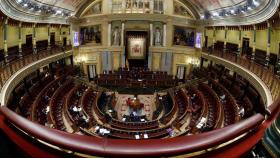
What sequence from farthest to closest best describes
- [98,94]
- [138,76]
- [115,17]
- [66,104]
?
[115,17] → [138,76] → [98,94] → [66,104]

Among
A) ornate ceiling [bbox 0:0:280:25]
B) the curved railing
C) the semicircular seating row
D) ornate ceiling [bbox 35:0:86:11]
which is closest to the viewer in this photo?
the curved railing

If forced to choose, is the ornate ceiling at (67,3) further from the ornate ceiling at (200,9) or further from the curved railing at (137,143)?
the curved railing at (137,143)

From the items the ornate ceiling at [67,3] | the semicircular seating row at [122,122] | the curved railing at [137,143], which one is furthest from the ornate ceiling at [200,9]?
the curved railing at [137,143]

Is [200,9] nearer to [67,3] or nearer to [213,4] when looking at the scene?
[213,4]

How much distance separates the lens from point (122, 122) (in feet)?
48.1

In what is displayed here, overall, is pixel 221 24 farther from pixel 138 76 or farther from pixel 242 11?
pixel 138 76

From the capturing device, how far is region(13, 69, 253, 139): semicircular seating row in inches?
502

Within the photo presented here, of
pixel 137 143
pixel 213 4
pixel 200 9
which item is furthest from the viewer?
pixel 200 9

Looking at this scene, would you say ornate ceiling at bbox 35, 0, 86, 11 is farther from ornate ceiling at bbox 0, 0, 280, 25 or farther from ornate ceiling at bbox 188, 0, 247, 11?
ornate ceiling at bbox 188, 0, 247, 11

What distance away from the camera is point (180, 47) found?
26609mm

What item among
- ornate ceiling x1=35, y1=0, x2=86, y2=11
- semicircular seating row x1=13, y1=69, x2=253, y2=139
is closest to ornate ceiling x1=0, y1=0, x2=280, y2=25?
ornate ceiling x1=35, y1=0, x2=86, y2=11

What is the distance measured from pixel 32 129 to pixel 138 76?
21621mm

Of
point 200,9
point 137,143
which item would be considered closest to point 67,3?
point 200,9

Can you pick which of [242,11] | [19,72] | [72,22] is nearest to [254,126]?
[19,72]
